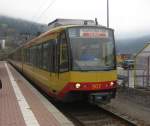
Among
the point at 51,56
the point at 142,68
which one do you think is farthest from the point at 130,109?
the point at 142,68

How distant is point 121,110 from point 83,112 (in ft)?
4.61

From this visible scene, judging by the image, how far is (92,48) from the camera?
14.1 metres

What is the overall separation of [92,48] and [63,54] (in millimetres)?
988

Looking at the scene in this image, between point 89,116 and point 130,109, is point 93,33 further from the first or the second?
point 130,109

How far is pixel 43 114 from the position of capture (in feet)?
39.1

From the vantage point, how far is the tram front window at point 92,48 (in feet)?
45.1

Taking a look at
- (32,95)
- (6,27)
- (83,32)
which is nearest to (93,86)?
(83,32)

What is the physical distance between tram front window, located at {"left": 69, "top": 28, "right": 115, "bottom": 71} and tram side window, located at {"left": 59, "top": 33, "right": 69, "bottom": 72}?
256mm

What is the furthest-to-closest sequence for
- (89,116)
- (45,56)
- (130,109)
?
(45,56) < (130,109) < (89,116)

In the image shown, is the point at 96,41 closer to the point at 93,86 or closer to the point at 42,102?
the point at 93,86

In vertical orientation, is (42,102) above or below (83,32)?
below

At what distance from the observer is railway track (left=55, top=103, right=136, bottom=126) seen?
12.4 meters

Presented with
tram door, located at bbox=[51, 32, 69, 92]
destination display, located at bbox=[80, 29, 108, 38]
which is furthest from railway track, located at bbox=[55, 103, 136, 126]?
destination display, located at bbox=[80, 29, 108, 38]

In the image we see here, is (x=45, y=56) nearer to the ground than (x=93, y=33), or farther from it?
nearer to the ground
